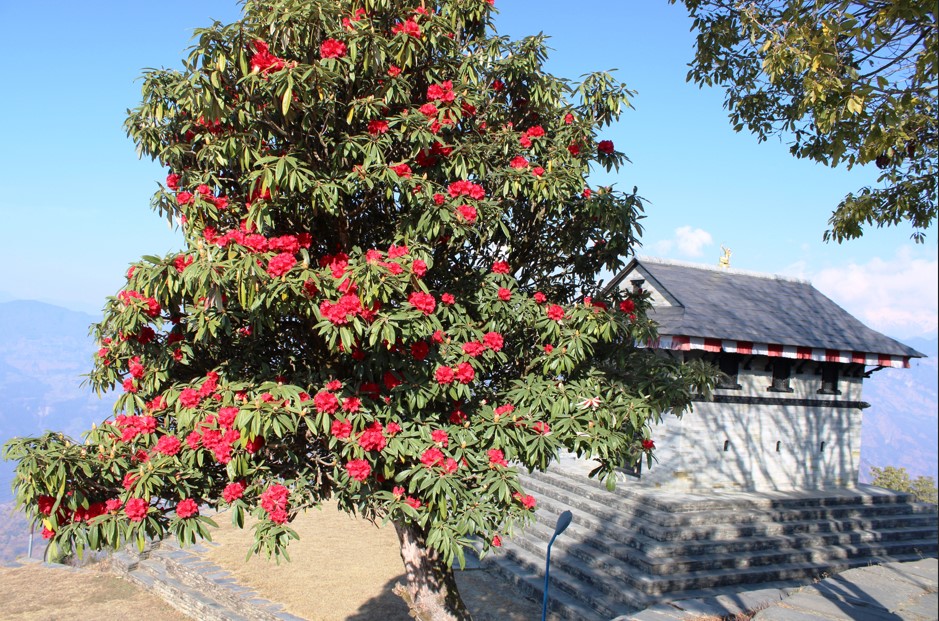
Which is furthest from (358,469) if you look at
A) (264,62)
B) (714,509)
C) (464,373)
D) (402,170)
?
(714,509)

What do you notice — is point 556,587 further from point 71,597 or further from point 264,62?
point 264,62

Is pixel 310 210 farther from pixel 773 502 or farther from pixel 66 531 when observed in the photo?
pixel 773 502

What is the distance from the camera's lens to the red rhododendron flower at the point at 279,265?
486 cm

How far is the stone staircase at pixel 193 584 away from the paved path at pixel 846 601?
6384 mm

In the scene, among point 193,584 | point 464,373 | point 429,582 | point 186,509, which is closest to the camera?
point 186,509

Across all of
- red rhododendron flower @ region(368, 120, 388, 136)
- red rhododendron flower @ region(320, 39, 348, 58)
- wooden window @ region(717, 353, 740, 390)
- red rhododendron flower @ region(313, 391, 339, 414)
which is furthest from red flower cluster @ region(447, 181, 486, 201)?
wooden window @ region(717, 353, 740, 390)

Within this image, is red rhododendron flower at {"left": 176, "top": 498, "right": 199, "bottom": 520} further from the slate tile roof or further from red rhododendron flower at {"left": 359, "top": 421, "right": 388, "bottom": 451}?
the slate tile roof

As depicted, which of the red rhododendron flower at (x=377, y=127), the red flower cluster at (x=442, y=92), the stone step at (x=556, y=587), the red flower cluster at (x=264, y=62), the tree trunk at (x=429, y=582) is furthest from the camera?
the stone step at (x=556, y=587)

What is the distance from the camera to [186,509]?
511 centimetres

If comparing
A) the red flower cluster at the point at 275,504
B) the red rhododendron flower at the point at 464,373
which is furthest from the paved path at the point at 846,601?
the red flower cluster at the point at 275,504

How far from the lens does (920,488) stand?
23750 mm

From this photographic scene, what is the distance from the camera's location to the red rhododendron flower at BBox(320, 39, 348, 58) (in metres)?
5.32

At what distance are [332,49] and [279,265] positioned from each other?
1.80 m

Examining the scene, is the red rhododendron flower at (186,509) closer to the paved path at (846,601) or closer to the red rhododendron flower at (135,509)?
the red rhododendron flower at (135,509)
